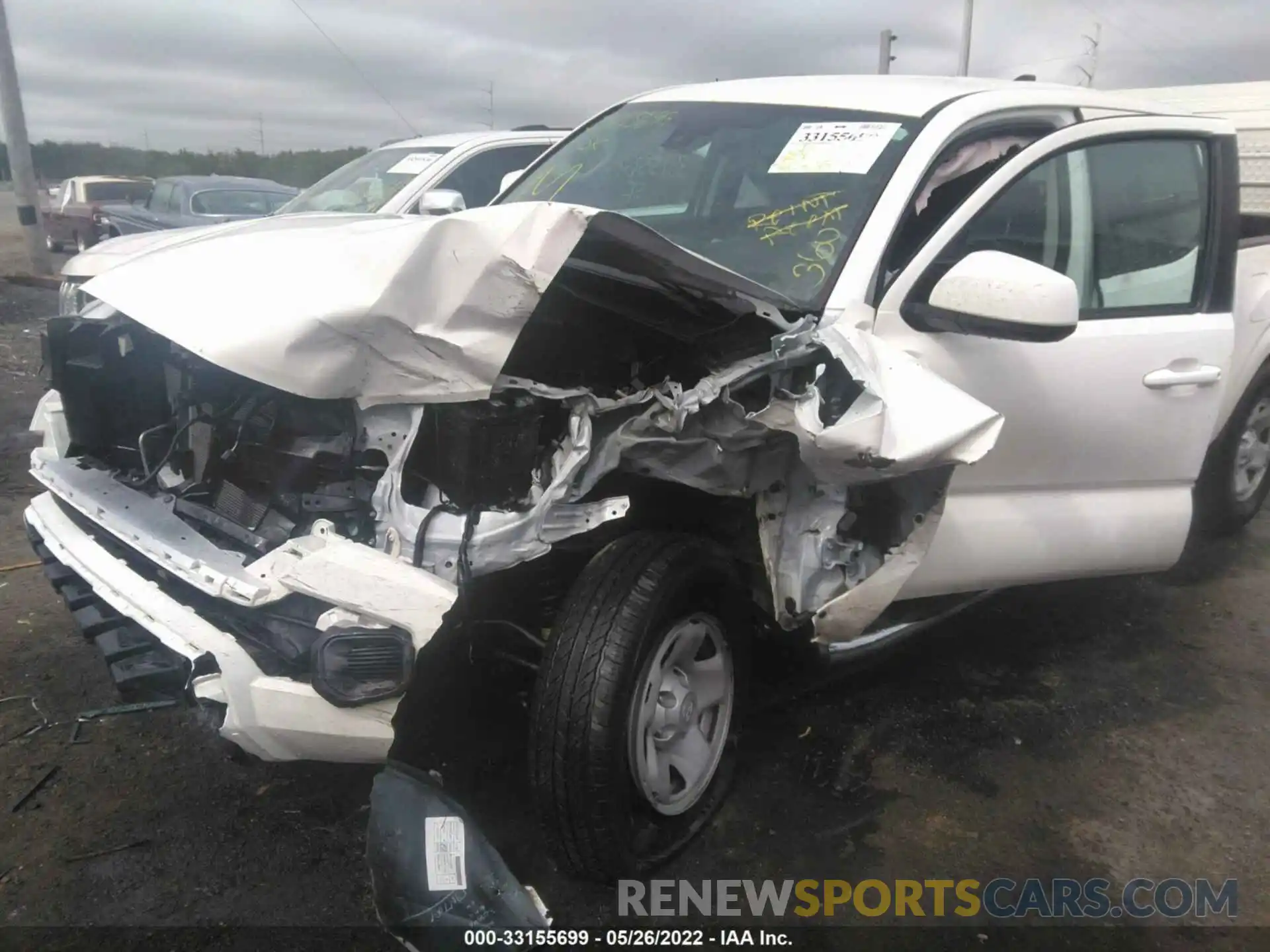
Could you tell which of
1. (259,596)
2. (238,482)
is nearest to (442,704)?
(259,596)

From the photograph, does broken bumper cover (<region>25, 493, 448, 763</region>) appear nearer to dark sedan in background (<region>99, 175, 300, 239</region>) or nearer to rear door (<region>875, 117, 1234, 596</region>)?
rear door (<region>875, 117, 1234, 596</region>)

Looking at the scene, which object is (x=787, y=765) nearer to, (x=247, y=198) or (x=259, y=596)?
(x=259, y=596)

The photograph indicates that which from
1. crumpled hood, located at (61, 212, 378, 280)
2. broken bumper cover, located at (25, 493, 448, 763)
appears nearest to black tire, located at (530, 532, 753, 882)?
broken bumper cover, located at (25, 493, 448, 763)

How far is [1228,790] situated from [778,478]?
1712 millimetres

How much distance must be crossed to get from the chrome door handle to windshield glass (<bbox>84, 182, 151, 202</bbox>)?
1747cm

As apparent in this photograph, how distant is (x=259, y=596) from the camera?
2.08 metres

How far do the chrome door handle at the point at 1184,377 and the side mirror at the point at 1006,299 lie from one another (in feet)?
2.74

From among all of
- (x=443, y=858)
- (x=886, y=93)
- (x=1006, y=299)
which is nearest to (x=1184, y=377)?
(x=1006, y=299)

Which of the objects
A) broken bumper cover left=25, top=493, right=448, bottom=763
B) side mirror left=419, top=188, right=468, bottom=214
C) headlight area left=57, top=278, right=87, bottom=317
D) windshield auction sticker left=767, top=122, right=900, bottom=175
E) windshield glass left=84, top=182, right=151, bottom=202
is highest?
windshield auction sticker left=767, top=122, right=900, bottom=175

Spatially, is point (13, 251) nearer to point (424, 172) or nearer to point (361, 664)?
point (424, 172)

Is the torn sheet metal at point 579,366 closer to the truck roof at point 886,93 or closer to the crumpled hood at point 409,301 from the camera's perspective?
the crumpled hood at point 409,301

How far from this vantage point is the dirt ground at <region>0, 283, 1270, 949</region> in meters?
2.40

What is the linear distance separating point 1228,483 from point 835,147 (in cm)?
288

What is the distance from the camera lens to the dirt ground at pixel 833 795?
2396 mm
